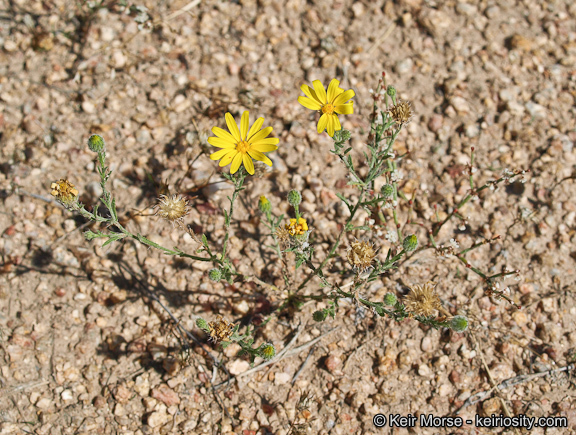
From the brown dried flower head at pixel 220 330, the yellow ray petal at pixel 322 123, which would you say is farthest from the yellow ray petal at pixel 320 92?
the brown dried flower head at pixel 220 330

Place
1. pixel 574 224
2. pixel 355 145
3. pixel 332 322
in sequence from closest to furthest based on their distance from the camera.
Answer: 1. pixel 332 322
2. pixel 574 224
3. pixel 355 145

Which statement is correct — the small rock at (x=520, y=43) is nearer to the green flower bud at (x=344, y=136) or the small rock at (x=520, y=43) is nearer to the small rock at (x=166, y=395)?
the green flower bud at (x=344, y=136)

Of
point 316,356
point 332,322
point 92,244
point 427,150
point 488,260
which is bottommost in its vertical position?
point 316,356

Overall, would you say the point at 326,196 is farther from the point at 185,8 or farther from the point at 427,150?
the point at 185,8

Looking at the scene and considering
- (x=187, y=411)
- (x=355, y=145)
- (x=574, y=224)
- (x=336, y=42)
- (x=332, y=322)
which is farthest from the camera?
(x=336, y=42)

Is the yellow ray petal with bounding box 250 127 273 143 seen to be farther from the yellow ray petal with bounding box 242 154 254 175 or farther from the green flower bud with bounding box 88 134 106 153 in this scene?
the green flower bud with bounding box 88 134 106 153

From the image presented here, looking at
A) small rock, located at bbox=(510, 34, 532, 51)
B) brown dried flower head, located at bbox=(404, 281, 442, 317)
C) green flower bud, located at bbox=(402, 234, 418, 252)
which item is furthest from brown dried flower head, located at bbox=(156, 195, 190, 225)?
small rock, located at bbox=(510, 34, 532, 51)

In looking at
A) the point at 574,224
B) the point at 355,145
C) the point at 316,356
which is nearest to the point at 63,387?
the point at 316,356

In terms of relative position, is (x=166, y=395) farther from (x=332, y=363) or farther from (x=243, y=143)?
(x=243, y=143)

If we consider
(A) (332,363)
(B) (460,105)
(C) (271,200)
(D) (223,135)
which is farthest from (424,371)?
(B) (460,105)
